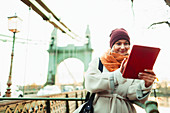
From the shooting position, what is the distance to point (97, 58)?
861 millimetres

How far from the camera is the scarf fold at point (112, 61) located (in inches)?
31.6

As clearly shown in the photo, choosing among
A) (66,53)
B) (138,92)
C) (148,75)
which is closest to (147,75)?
(148,75)

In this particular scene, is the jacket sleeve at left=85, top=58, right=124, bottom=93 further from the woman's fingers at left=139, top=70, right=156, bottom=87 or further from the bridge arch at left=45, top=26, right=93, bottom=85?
the bridge arch at left=45, top=26, right=93, bottom=85

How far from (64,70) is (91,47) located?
4.34 m

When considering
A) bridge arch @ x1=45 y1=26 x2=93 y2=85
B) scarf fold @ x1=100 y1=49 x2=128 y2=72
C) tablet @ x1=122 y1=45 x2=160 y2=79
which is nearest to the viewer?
tablet @ x1=122 y1=45 x2=160 y2=79

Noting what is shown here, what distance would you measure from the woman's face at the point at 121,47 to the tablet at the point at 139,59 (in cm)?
25

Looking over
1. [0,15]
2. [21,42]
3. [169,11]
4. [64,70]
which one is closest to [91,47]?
[64,70]

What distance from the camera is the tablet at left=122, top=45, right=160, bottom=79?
1.84 feet

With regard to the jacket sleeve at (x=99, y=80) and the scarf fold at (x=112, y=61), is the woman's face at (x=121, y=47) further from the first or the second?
the jacket sleeve at (x=99, y=80)

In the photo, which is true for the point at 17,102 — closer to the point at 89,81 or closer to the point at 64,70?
the point at 89,81

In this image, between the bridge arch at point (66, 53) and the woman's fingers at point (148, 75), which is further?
the bridge arch at point (66, 53)

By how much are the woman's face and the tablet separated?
251 millimetres

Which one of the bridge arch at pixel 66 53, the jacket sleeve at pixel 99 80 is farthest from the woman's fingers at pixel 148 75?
the bridge arch at pixel 66 53

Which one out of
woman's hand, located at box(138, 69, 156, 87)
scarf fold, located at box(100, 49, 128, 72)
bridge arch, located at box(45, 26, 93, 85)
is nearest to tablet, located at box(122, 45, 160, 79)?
woman's hand, located at box(138, 69, 156, 87)
